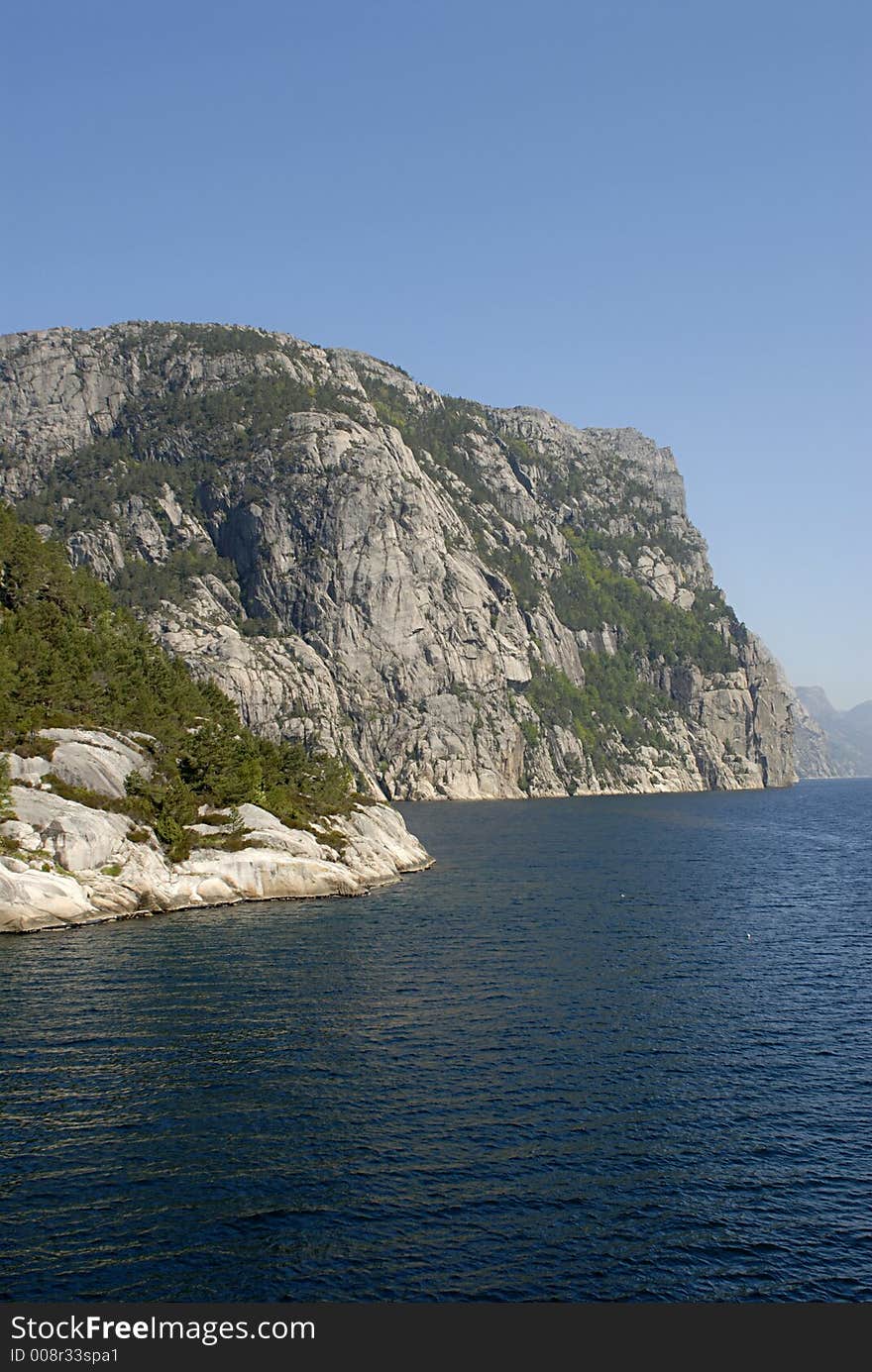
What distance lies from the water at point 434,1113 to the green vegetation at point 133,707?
1914cm

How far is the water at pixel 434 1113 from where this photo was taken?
2656 centimetres

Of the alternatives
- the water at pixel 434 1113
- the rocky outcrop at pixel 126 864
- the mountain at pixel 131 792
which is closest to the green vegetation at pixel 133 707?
the mountain at pixel 131 792

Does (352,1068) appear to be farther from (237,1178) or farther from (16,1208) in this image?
(16,1208)

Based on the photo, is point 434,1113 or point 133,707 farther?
point 133,707

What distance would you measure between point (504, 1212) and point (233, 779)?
64.6 meters

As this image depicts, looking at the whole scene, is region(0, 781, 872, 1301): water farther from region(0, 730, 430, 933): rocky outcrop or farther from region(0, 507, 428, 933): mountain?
region(0, 507, 428, 933): mountain

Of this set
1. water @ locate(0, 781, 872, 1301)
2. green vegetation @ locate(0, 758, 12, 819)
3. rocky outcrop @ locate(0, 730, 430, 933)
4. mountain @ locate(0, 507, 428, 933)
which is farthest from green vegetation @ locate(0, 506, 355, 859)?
water @ locate(0, 781, 872, 1301)

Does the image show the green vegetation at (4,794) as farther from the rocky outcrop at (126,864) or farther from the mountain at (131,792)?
the rocky outcrop at (126,864)

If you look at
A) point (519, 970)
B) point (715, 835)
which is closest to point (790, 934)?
point (519, 970)

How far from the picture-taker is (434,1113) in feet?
119

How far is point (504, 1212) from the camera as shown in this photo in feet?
95.7

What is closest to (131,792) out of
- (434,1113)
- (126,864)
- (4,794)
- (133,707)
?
(126,864)

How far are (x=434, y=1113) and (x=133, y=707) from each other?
6811cm

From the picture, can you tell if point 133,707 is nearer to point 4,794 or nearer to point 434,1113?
point 4,794
